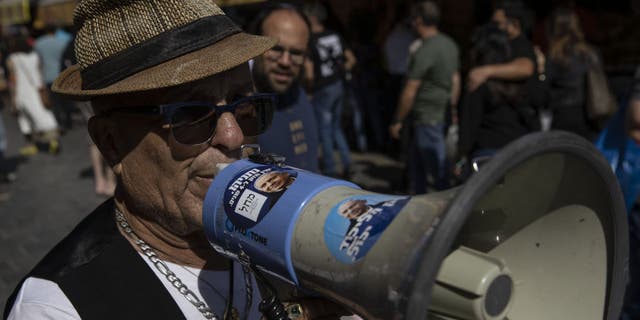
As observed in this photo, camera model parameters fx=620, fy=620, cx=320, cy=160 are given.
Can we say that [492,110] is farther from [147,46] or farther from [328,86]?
[147,46]

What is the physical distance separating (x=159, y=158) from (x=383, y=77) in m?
7.46

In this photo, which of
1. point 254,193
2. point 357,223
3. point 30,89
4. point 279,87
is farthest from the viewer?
point 30,89

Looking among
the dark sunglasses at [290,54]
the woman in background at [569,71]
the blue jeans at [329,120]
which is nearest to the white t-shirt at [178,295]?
the dark sunglasses at [290,54]

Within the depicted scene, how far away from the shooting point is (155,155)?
4.69ft

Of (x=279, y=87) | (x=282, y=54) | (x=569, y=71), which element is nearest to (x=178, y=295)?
(x=279, y=87)

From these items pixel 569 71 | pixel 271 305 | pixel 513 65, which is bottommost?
pixel 569 71

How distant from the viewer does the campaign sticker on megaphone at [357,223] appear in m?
0.96

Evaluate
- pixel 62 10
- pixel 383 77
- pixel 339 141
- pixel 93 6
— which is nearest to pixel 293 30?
pixel 93 6

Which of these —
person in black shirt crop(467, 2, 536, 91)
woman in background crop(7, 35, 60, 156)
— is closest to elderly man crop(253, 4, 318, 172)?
person in black shirt crop(467, 2, 536, 91)

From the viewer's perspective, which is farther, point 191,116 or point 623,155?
point 623,155

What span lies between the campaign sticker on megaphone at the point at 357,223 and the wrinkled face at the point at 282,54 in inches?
91.7

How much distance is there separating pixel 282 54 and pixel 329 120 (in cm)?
344

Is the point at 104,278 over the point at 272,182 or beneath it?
beneath

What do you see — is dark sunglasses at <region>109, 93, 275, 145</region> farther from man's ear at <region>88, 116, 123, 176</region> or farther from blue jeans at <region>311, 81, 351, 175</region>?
blue jeans at <region>311, 81, 351, 175</region>
